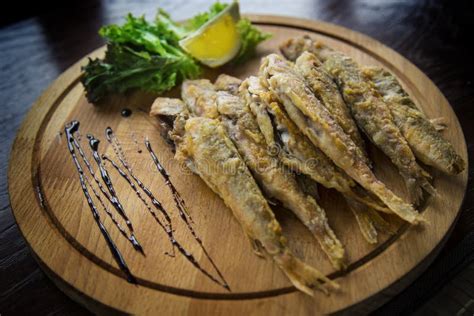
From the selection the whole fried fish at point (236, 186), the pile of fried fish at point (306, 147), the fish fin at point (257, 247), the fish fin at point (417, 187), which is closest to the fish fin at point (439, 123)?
the pile of fried fish at point (306, 147)

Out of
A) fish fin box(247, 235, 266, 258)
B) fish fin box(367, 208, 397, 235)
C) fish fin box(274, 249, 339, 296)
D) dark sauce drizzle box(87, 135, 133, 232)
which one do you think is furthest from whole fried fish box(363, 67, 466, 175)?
dark sauce drizzle box(87, 135, 133, 232)

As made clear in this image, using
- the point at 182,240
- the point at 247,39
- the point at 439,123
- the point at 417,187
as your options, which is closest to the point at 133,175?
the point at 182,240

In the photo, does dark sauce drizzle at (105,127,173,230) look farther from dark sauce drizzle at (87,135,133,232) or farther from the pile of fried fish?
the pile of fried fish

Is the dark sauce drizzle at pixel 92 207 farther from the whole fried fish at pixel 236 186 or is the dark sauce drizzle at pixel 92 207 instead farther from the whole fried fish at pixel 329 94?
the whole fried fish at pixel 329 94

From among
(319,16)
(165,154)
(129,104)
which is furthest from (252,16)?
(165,154)

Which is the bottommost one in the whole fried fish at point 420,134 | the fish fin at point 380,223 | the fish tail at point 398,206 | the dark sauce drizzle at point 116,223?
the dark sauce drizzle at point 116,223

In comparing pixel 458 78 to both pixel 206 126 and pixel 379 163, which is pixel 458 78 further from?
pixel 206 126
